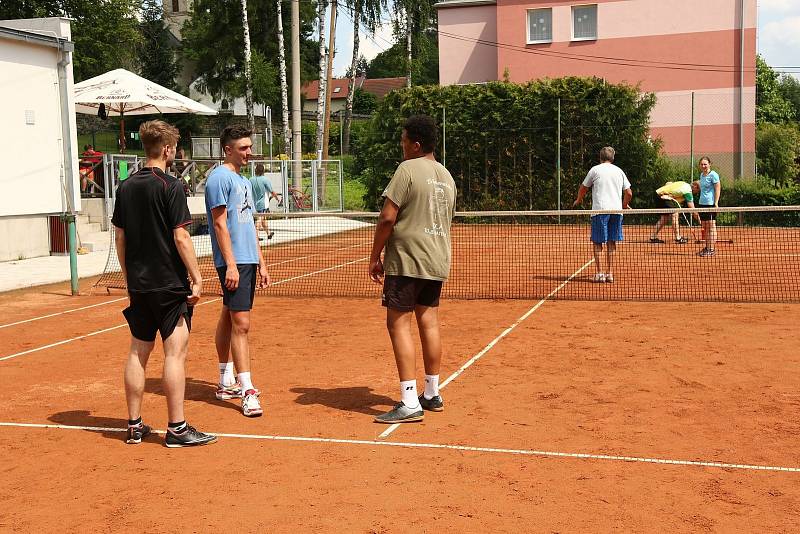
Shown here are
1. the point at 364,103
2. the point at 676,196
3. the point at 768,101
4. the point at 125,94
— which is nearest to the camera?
the point at 125,94

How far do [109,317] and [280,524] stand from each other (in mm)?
7274

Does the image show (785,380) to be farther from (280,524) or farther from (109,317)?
(109,317)

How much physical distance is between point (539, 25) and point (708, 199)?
18.8 m

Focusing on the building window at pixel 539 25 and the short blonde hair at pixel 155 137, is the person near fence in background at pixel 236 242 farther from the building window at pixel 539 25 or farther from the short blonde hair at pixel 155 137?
the building window at pixel 539 25

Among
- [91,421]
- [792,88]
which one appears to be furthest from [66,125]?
[792,88]

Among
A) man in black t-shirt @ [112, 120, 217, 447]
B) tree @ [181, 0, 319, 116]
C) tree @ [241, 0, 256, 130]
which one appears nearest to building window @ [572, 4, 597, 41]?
tree @ [241, 0, 256, 130]

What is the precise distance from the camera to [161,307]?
5.56 meters

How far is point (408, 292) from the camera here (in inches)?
237

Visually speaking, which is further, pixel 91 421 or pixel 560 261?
pixel 560 261

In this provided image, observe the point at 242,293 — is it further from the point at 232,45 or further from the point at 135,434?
the point at 232,45

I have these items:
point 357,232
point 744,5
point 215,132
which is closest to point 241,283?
point 357,232

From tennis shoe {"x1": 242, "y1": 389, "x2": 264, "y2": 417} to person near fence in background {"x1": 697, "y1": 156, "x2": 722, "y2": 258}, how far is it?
37.8ft

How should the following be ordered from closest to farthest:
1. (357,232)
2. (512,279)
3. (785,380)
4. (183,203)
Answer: (183,203), (785,380), (512,279), (357,232)

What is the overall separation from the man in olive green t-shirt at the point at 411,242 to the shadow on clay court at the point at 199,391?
1.28 metres
